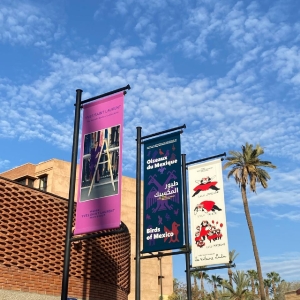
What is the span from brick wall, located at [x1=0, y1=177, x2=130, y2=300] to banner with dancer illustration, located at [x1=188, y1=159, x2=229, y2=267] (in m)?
5.21

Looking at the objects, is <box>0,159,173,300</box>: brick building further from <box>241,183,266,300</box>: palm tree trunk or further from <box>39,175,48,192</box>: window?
<box>39,175,48,192</box>: window

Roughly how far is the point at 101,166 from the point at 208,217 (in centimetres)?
733

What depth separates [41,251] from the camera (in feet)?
60.8

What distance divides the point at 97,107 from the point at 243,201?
3727 centimetres

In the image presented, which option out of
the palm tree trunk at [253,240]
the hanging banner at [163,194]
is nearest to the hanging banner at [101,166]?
the hanging banner at [163,194]

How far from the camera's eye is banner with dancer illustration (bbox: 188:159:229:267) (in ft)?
57.2

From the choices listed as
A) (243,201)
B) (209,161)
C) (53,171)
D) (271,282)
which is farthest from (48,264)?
(271,282)

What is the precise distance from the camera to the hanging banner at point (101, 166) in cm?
1127

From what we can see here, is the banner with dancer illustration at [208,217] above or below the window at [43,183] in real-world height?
below

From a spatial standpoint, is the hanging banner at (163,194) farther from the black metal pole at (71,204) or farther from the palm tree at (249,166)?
the palm tree at (249,166)

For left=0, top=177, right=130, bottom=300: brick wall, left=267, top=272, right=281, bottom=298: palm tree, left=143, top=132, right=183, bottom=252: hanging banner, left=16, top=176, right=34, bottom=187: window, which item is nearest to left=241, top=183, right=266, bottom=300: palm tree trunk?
left=0, top=177, right=130, bottom=300: brick wall

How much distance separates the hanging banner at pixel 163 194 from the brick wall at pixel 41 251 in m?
4.80

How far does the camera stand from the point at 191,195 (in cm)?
1862

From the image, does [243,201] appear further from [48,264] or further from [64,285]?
[64,285]
